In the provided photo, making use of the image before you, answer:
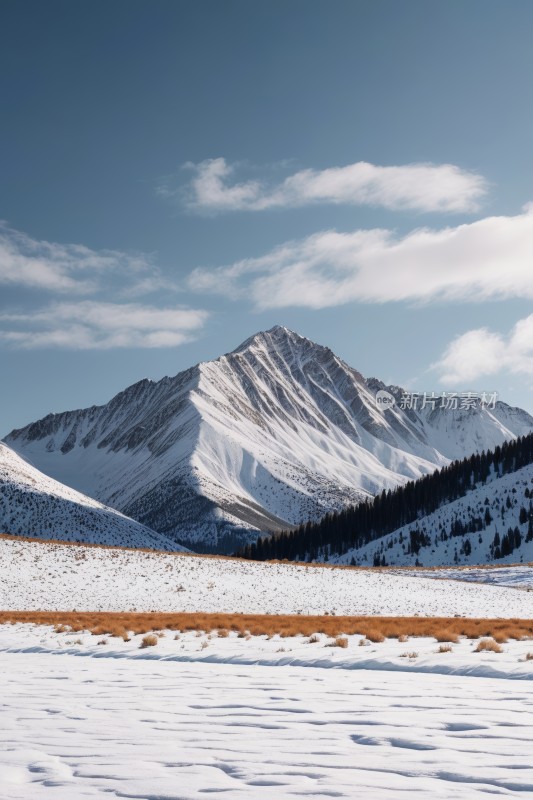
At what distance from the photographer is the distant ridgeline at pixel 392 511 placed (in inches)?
6550

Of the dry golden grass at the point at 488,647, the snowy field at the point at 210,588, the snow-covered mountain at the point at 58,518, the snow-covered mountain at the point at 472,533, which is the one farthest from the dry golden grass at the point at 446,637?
the snow-covered mountain at the point at 472,533

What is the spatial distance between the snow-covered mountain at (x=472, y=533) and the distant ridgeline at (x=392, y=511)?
6.83 m

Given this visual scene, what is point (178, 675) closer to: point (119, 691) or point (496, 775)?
point (119, 691)

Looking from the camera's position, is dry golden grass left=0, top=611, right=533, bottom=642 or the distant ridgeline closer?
dry golden grass left=0, top=611, right=533, bottom=642

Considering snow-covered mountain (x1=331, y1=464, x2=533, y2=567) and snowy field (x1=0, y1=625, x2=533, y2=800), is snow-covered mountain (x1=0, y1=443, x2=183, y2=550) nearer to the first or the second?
snow-covered mountain (x1=331, y1=464, x2=533, y2=567)

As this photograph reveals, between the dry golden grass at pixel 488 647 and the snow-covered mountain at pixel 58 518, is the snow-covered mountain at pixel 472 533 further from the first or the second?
the dry golden grass at pixel 488 647

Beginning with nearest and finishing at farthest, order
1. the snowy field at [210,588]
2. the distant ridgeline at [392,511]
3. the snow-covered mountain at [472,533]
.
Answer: the snowy field at [210,588], the snow-covered mountain at [472,533], the distant ridgeline at [392,511]

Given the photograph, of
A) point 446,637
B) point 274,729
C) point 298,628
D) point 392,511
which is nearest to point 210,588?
point 298,628

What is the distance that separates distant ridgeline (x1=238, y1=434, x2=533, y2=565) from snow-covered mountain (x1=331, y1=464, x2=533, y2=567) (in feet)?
22.4

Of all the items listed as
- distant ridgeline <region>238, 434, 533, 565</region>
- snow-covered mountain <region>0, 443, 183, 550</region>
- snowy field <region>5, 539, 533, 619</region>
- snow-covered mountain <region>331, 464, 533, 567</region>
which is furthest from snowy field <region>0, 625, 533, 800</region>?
distant ridgeline <region>238, 434, 533, 565</region>

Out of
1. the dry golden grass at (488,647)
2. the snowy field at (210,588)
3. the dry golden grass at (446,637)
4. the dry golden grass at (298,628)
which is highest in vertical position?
the dry golden grass at (488,647)

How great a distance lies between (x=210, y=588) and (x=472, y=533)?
104577mm

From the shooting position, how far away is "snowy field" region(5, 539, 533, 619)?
38531 millimetres

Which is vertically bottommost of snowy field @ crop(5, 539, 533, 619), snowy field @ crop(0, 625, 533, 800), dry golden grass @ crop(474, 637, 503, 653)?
snowy field @ crop(5, 539, 533, 619)
